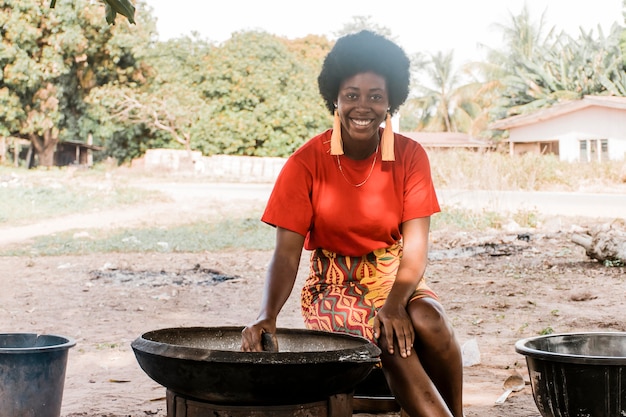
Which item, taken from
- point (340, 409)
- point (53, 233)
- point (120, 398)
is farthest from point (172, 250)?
point (340, 409)

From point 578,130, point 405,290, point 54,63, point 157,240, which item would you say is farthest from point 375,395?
point 54,63

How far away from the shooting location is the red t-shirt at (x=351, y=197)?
9.21 feet

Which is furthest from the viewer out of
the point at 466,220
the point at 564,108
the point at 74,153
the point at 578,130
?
the point at 74,153

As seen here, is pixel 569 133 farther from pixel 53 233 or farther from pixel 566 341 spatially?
pixel 566 341

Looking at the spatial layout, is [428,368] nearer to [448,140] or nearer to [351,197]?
[351,197]

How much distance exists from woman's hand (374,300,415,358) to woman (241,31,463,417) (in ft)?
0.61

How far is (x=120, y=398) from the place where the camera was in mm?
3861

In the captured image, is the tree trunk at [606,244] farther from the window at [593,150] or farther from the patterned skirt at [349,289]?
the window at [593,150]

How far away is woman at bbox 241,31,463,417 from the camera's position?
2758 millimetres

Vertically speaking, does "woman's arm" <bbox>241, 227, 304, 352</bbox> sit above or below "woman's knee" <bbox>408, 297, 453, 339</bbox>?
above

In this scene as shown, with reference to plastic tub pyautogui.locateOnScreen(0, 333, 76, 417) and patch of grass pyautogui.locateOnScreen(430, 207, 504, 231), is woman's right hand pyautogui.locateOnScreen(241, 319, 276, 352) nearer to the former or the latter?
plastic tub pyautogui.locateOnScreen(0, 333, 76, 417)

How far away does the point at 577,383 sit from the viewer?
8.43ft

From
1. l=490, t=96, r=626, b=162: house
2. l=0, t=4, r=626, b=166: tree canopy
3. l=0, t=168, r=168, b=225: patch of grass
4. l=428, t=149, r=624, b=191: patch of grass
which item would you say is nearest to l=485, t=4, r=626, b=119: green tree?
l=0, t=4, r=626, b=166: tree canopy

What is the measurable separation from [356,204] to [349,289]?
0.97 ft
